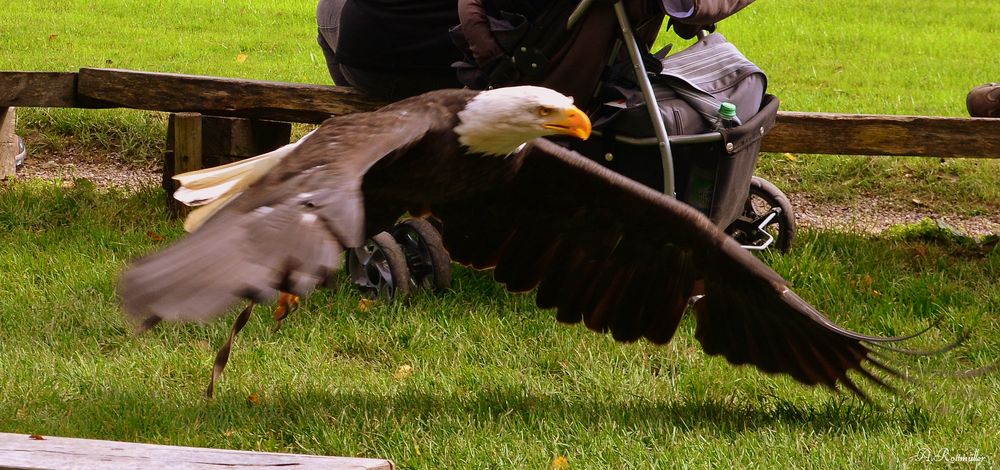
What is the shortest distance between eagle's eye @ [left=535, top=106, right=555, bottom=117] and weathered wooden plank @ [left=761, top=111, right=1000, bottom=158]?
2.41 metres

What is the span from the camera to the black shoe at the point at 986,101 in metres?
5.80

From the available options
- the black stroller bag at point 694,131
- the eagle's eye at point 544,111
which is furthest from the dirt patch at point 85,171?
the eagle's eye at point 544,111

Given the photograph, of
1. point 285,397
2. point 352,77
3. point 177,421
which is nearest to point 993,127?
point 352,77

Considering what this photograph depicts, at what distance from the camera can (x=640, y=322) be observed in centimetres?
415

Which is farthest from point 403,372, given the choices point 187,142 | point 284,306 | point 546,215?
point 187,142

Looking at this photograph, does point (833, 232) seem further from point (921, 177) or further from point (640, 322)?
point (640, 322)

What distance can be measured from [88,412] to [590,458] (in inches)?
65.4

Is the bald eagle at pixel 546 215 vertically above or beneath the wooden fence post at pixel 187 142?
above

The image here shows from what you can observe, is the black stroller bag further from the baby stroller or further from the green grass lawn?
the green grass lawn

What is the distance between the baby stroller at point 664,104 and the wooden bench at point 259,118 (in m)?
0.92

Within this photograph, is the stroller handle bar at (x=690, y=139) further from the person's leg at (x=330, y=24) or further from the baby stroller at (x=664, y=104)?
the person's leg at (x=330, y=24)

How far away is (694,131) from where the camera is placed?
173 inches

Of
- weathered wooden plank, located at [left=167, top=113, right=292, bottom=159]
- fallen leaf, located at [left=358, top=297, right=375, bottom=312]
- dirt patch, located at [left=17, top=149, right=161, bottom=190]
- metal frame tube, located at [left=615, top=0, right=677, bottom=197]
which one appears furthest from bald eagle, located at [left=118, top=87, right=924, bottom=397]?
dirt patch, located at [left=17, top=149, right=161, bottom=190]

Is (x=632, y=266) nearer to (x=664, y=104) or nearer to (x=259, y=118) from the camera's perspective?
(x=664, y=104)
